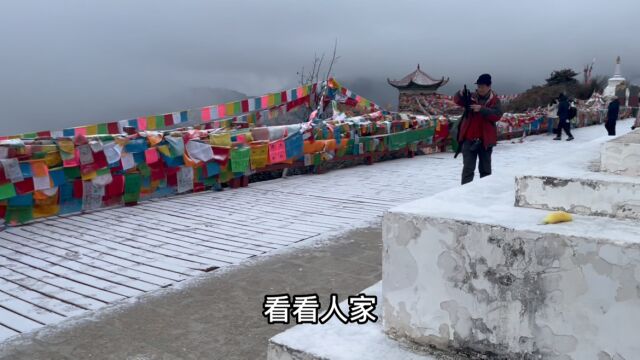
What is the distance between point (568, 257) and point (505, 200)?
681 mm

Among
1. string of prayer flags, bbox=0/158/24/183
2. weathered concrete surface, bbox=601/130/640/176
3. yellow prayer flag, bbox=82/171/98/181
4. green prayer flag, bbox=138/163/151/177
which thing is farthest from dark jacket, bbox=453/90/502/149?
string of prayer flags, bbox=0/158/24/183

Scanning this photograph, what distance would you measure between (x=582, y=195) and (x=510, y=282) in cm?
63

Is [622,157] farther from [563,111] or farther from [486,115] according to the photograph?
[563,111]

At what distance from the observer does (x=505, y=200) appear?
2.52 m

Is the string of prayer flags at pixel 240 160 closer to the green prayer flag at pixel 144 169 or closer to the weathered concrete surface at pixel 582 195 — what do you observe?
the green prayer flag at pixel 144 169

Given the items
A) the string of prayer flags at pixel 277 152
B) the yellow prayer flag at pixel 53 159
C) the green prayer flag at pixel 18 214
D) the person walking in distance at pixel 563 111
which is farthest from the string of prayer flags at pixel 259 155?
the person walking in distance at pixel 563 111

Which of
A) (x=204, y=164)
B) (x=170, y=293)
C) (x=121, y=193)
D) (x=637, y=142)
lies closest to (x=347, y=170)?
(x=204, y=164)

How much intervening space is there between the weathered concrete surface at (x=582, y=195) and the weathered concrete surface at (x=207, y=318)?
1.98m

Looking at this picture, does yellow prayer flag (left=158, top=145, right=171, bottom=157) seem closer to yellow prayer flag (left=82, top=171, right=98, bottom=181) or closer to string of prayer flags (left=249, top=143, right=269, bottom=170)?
yellow prayer flag (left=82, top=171, right=98, bottom=181)

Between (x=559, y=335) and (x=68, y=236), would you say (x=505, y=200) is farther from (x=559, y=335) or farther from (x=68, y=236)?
(x=68, y=236)

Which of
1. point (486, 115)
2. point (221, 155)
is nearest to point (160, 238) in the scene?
point (221, 155)

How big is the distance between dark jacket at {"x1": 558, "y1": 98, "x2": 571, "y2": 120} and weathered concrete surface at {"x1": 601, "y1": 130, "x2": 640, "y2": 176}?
18.0 m

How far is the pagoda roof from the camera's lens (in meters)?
42.2

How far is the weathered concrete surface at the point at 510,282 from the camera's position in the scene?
1.81 metres
